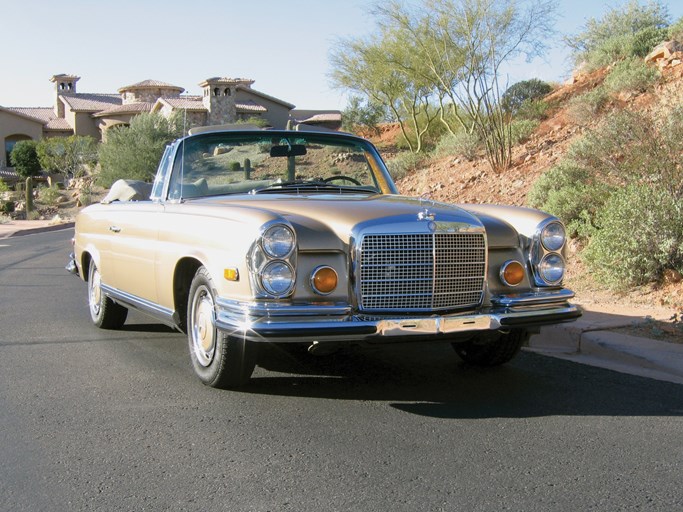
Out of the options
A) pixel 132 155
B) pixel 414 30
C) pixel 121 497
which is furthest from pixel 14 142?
pixel 121 497

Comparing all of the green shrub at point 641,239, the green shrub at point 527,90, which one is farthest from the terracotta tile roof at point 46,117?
the green shrub at point 641,239

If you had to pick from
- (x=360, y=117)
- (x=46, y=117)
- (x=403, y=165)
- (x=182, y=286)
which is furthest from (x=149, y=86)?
(x=182, y=286)

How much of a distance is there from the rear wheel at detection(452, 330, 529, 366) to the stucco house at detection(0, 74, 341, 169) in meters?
49.0

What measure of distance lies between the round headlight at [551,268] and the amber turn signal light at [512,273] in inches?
6.1

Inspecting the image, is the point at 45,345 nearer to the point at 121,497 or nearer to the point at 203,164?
the point at 203,164

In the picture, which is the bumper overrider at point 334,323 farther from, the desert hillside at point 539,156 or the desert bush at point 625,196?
the desert hillside at point 539,156

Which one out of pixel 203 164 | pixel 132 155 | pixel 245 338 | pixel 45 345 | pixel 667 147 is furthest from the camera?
pixel 132 155

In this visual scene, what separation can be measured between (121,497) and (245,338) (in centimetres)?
125

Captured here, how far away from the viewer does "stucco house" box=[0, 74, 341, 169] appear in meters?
55.9

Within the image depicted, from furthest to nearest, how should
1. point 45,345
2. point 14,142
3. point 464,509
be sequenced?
point 14,142 → point 45,345 → point 464,509

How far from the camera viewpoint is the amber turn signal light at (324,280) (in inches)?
188

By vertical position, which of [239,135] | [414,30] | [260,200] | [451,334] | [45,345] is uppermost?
[414,30]

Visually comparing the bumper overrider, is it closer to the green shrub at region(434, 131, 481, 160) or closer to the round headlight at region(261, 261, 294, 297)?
the round headlight at region(261, 261, 294, 297)

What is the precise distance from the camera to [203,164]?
638cm
